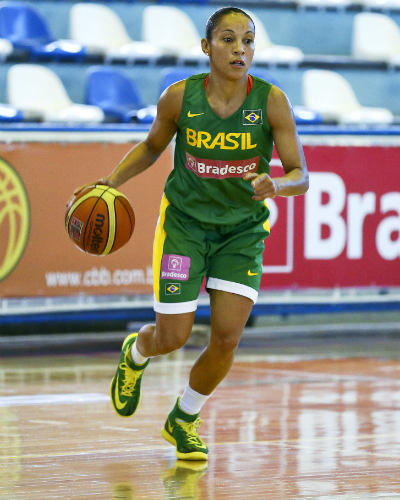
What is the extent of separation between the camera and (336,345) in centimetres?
874

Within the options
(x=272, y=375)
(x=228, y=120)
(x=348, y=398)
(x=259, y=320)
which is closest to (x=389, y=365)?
(x=272, y=375)

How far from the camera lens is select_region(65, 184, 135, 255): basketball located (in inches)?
174

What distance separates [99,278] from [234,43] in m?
4.18

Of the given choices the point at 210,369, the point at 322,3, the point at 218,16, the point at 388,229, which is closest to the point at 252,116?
the point at 218,16

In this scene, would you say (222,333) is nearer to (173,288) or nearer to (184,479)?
(173,288)

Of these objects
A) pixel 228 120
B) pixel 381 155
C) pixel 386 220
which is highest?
pixel 228 120

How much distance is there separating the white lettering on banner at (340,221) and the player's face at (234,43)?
453 centimetres

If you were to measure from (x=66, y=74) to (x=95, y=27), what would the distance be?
61 centimetres

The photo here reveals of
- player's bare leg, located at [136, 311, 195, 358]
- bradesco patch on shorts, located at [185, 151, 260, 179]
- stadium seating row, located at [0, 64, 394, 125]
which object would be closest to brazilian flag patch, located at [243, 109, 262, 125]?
bradesco patch on shorts, located at [185, 151, 260, 179]

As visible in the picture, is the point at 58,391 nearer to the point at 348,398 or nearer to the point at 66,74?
the point at 348,398

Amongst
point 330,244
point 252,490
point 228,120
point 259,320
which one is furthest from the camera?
point 259,320

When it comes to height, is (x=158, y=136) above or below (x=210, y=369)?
above

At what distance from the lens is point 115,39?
10797mm

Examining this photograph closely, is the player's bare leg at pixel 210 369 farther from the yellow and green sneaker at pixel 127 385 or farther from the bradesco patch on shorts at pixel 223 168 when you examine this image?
the bradesco patch on shorts at pixel 223 168
